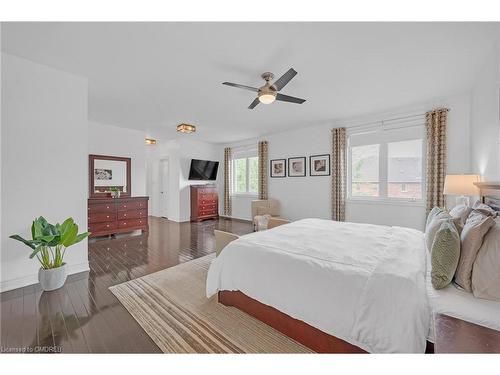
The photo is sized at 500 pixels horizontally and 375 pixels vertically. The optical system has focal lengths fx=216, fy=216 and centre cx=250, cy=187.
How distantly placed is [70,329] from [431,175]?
5220mm

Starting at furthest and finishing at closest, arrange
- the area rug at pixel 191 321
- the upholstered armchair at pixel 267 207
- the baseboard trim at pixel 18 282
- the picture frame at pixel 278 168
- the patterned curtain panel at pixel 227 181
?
the patterned curtain panel at pixel 227 181, the picture frame at pixel 278 168, the upholstered armchair at pixel 267 207, the baseboard trim at pixel 18 282, the area rug at pixel 191 321

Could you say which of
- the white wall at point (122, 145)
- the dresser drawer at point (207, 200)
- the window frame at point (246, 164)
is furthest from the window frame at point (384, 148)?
the white wall at point (122, 145)

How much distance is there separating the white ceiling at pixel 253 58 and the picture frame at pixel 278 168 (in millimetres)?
2203

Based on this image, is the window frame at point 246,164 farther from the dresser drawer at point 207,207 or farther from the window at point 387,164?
→ the window at point 387,164

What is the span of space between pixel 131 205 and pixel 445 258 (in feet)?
18.0

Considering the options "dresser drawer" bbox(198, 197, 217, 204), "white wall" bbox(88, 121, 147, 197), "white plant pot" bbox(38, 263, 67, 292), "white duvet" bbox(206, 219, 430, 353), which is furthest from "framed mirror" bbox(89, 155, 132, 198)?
"white duvet" bbox(206, 219, 430, 353)

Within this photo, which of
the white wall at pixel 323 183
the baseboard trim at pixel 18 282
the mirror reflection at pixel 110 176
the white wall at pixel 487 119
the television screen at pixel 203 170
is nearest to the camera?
the white wall at pixel 487 119

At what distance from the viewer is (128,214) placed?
504 cm

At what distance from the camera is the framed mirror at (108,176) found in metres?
4.96

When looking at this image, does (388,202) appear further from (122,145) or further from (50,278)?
(122,145)

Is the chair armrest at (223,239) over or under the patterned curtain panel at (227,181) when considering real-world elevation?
under
